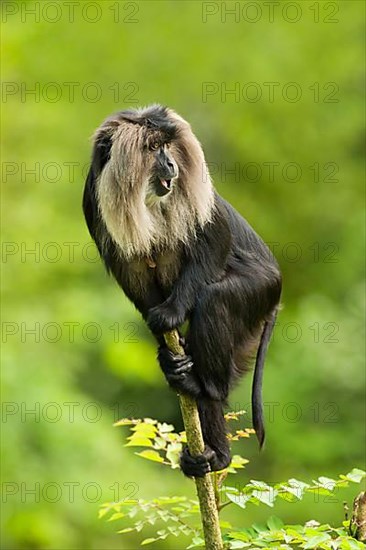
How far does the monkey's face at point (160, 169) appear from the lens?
3738mm

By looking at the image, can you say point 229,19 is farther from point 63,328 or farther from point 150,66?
point 63,328

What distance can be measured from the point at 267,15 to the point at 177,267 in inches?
298

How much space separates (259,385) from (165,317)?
0.72 meters

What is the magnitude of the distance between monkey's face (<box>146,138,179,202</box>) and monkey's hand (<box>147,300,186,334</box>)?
45 centimetres

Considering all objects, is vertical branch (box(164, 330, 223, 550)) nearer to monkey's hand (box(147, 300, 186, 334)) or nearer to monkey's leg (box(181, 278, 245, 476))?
monkey's hand (box(147, 300, 186, 334))

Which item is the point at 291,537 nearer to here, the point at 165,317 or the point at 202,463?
the point at 202,463

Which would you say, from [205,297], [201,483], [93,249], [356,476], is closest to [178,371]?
→ [205,297]

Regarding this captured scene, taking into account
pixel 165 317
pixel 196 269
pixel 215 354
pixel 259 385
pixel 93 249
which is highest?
pixel 93 249

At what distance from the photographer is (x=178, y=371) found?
4.03m

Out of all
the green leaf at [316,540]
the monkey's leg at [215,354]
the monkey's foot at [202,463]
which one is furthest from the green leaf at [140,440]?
the green leaf at [316,540]

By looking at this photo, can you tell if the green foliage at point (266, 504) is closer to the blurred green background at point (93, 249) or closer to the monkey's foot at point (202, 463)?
the monkey's foot at point (202, 463)

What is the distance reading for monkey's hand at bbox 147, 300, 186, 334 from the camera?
13.0ft

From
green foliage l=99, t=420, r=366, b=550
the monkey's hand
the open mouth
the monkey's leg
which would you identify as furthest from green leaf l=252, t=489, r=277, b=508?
the open mouth

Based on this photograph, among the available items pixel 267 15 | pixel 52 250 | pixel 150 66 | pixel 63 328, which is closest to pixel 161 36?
pixel 150 66
